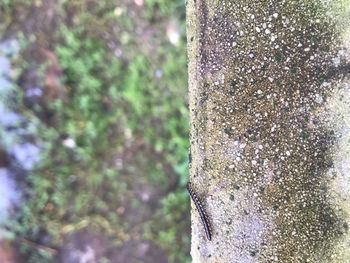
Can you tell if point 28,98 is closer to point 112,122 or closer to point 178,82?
point 112,122

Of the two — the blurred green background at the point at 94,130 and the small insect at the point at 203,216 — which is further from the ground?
the blurred green background at the point at 94,130

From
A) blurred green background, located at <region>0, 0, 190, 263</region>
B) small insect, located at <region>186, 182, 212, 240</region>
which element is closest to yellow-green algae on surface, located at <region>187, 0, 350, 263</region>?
Answer: small insect, located at <region>186, 182, 212, 240</region>

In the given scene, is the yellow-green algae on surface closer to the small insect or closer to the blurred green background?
the small insect

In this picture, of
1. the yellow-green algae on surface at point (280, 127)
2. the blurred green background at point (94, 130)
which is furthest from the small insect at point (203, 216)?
the blurred green background at point (94, 130)

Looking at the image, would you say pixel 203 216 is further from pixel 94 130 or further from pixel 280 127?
pixel 94 130

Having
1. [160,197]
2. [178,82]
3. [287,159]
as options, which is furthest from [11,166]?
[287,159]

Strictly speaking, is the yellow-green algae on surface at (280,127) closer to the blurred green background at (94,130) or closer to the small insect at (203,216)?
the small insect at (203,216)
